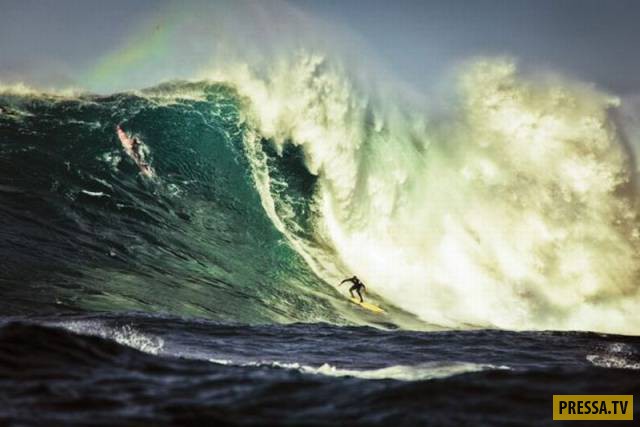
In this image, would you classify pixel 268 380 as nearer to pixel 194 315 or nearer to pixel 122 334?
pixel 122 334

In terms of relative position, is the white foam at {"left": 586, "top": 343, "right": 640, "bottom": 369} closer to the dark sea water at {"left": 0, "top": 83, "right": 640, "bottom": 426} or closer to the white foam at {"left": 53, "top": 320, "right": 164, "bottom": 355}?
the dark sea water at {"left": 0, "top": 83, "right": 640, "bottom": 426}

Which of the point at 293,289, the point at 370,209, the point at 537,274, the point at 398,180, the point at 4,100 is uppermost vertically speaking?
the point at 4,100

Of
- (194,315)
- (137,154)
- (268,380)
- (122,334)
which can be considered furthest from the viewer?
(137,154)

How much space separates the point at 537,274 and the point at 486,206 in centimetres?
320

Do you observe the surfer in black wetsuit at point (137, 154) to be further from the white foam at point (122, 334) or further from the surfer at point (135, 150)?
the white foam at point (122, 334)

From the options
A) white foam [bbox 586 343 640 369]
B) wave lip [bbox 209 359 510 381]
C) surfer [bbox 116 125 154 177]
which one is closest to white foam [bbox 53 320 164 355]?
wave lip [bbox 209 359 510 381]

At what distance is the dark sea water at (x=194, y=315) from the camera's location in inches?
200

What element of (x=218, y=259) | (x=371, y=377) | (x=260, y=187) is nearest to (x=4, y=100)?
(x=260, y=187)

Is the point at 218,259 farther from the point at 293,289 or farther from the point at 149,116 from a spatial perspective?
the point at 149,116

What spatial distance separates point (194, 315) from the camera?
44.7 feet

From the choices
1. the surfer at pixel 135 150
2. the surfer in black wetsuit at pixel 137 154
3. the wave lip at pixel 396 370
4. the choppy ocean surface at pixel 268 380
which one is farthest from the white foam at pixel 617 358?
the surfer in black wetsuit at pixel 137 154

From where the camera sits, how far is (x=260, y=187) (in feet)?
78.2

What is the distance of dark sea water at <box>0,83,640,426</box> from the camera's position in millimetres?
5090

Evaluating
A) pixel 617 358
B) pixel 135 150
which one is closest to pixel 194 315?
pixel 617 358
